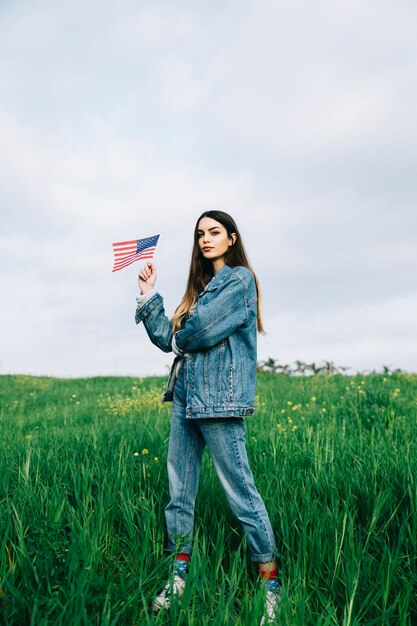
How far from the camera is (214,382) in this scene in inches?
129

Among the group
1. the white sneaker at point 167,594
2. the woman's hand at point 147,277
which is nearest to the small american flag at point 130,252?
the woman's hand at point 147,277

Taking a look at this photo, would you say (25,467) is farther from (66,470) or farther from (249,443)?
(249,443)

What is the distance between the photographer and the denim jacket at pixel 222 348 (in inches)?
128

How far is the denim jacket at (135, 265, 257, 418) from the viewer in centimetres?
326

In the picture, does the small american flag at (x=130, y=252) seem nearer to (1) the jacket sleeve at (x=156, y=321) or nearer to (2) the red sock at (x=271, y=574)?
(1) the jacket sleeve at (x=156, y=321)

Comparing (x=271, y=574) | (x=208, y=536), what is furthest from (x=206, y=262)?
(x=271, y=574)

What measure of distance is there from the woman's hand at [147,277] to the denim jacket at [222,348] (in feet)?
1.22

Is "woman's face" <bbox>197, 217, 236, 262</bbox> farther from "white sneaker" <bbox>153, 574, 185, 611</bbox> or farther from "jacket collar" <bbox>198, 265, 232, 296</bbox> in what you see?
"white sneaker" <bbox>153, 574, 185, 611</bbox>

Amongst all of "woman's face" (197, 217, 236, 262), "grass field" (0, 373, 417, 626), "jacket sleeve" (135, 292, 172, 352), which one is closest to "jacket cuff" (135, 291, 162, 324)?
"jacket sleeve" (135, 292, 172, 352)

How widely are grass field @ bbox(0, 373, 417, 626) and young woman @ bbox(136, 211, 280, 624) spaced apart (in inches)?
5.7

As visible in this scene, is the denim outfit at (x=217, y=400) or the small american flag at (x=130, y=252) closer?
the denim outfit at (x=217, y=400)

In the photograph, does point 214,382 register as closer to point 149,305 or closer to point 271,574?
point 149,305

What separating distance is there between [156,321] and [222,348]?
503mm

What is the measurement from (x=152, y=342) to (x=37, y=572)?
1.46m
